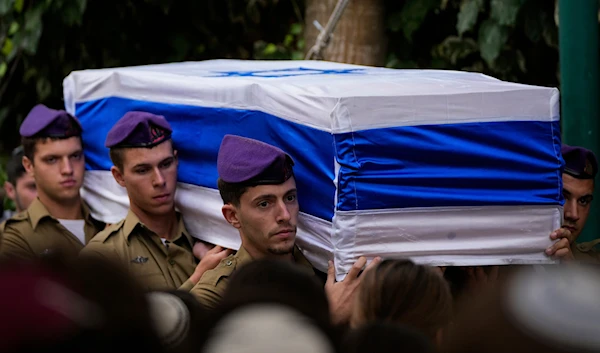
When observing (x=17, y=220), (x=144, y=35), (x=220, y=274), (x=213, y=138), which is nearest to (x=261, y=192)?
(x=220, y=274)

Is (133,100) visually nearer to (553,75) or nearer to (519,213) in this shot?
(519,213)

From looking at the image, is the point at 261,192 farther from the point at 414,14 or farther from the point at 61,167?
the point at 414,14

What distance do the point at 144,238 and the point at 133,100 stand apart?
22.8 inches

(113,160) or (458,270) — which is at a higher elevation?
(113,160)

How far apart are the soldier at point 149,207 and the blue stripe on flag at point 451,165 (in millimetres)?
1088

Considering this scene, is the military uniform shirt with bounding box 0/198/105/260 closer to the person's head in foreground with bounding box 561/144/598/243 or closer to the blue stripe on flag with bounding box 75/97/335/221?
the blue stripe on flag with bounding box 75/97/335/221

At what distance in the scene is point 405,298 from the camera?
1841mm

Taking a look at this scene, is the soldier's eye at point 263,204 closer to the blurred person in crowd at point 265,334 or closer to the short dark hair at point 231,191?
the short dark hair at point 231,191

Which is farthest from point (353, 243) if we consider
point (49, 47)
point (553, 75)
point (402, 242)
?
point (49, 47)

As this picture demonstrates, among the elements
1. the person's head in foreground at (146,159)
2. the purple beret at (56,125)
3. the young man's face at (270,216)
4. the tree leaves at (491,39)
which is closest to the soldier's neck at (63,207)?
the purple beret at (56,125)

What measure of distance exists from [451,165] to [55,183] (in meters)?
2.05

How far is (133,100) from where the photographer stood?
4.08 m

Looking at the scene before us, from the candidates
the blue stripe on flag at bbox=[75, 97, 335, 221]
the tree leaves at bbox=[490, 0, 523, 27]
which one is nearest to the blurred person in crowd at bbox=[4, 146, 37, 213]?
the blue stripe on flag at bbox=[75, 97, 335, 221]

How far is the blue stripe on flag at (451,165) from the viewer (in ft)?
9.37
